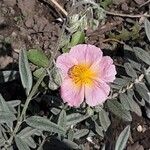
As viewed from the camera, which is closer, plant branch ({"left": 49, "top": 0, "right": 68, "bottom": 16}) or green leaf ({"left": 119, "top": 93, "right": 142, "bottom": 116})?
green leaf ({"left": 119, "top": 93, "right": 142, "bottom": 116})

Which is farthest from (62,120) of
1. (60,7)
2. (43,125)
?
(60,7)

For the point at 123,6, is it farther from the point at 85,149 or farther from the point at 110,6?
the point at 85,149

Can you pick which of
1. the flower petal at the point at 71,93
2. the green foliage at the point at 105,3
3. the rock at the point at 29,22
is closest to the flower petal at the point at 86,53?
the flower petal at the point at 71,93

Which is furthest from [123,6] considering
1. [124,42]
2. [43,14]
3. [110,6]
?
[43,14]

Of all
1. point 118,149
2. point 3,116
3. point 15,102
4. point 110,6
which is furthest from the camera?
point 110,6

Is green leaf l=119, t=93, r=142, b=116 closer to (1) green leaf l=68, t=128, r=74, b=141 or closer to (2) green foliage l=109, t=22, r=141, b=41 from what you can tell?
(1) green leaf l=68, t=128, r=74, b=141

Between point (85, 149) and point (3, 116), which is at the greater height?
point (3, 116)

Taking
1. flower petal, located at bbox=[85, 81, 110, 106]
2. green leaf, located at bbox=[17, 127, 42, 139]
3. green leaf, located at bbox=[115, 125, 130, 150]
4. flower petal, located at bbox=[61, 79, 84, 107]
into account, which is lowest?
green leaf, located at bbox=[115, 125, 130, 150]

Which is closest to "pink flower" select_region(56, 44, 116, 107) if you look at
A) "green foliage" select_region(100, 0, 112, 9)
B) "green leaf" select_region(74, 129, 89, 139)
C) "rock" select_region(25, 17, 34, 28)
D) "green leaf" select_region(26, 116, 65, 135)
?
"green leaf" select_region(26, 116, 65, 135)
